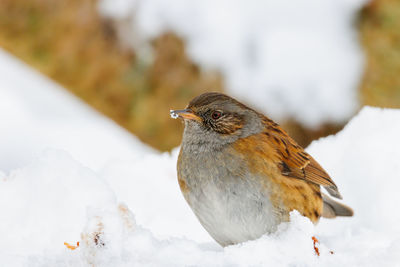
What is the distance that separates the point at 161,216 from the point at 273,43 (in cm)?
204

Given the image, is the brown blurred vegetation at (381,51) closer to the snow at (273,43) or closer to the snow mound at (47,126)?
the snow at (273,43)

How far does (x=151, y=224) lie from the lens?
114 inches

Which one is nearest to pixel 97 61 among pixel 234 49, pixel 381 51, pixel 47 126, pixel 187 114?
pixel 234 49

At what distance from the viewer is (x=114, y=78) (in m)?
4.78

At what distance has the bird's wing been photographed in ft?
8.86

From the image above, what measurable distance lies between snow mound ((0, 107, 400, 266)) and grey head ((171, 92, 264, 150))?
21.1 inches

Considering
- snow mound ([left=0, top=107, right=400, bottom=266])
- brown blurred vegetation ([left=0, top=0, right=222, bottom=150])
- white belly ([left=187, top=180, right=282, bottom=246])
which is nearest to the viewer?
snow mound ([left=0, top=107, right=400, bottom=266])

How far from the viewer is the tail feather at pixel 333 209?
9.81 feet

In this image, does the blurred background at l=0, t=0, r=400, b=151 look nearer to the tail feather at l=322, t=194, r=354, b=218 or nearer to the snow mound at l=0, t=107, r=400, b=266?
the snow mound at l=0, t=107, r=400, b=266

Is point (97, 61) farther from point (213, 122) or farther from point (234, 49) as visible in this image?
point (213, 122)

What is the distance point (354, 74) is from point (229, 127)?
217 centimetres

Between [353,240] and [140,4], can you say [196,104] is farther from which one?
[140,4]

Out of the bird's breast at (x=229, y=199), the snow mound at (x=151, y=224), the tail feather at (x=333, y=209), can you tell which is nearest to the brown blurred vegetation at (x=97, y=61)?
the snow mound at (x=151, y=224)

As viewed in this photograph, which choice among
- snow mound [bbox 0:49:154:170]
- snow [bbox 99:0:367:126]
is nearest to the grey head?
snow [bbox 99:0:367:126]
